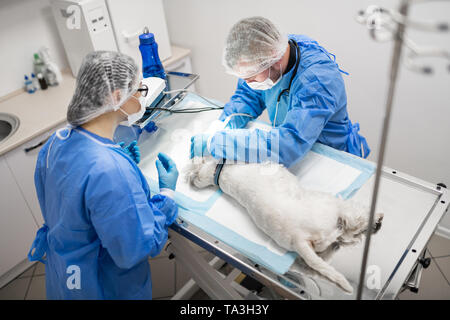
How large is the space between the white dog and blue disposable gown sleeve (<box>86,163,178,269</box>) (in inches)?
14.4

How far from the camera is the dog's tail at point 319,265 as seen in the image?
3.64ft

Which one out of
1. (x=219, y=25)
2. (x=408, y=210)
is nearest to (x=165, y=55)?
(x=219, y=25)

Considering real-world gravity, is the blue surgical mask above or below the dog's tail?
above

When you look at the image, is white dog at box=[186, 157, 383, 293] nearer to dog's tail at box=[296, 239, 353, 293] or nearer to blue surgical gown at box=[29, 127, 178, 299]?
dog's tail at box=[296, 239, 353, 293]

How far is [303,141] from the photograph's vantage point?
1457 millimetres

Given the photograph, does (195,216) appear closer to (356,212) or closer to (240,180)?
(240,180)

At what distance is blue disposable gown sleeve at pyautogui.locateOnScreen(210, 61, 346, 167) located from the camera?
144 cm

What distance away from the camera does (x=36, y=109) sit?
237cm

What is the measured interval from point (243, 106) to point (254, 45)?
0.43m

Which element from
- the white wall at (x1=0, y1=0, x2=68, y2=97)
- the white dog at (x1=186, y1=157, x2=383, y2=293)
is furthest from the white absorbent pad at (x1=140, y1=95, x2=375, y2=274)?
the white wall at (x1=0, y1=0, x2=68, y2=97)

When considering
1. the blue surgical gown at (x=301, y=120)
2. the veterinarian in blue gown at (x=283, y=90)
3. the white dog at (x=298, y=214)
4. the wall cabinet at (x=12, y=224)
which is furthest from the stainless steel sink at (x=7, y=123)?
the white dog at (x=298, y=214)

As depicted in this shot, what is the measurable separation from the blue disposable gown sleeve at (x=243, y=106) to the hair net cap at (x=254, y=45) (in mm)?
321

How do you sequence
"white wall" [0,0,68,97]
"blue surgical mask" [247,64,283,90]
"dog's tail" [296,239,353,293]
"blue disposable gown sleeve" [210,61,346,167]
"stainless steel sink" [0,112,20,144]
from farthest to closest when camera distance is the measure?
"white wall" [0,0,68,97], "stainless steel sink" [0,112,20,144], "blue surgical mask" [247,64,283,90], "blue disposable gown sleeve" [210,61,346,167], "dog's tail" [296,239,353,293]

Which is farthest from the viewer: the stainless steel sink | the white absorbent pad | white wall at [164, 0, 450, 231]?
the stainless steel sink
